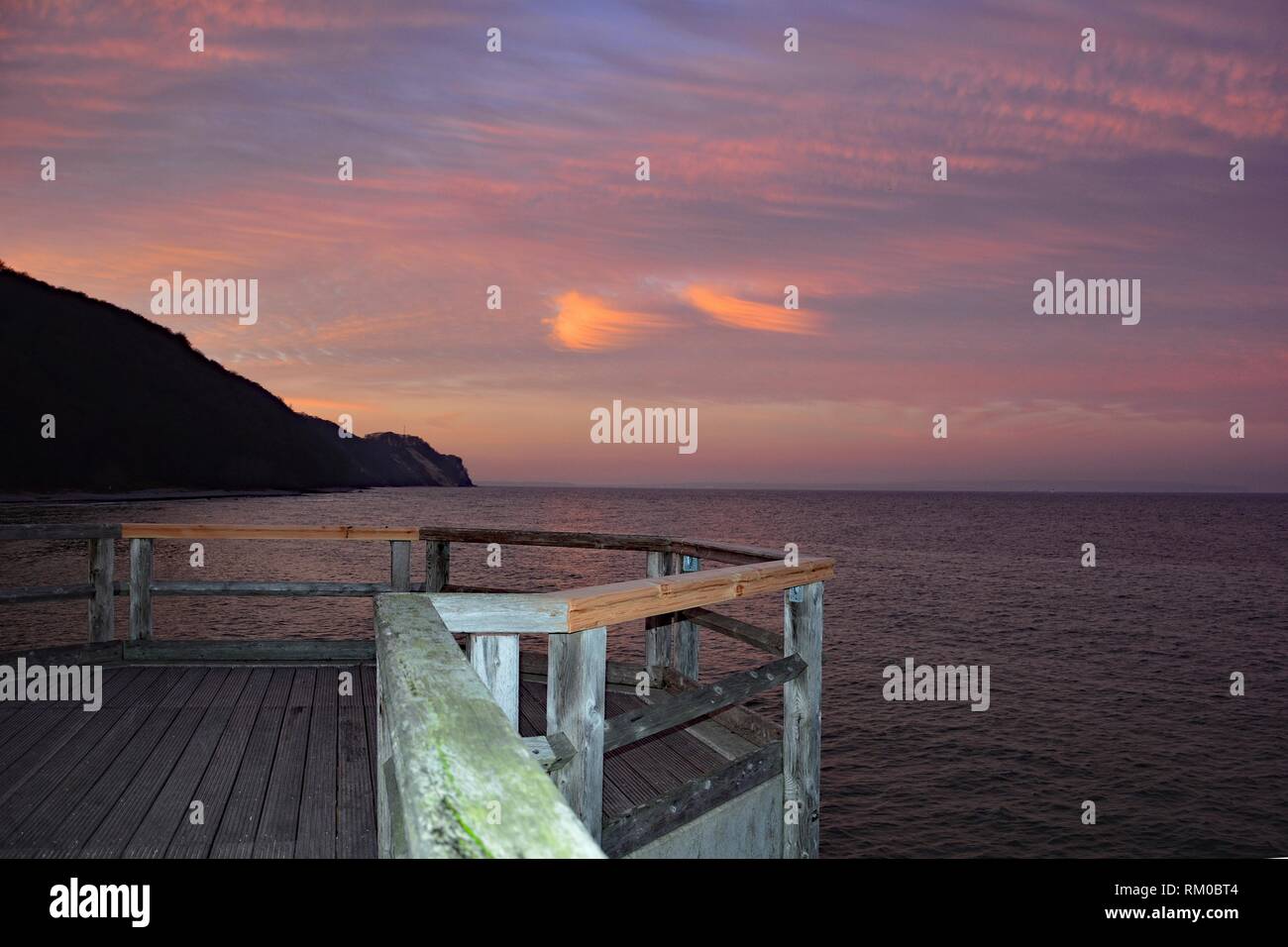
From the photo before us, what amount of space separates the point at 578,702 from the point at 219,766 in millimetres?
2771

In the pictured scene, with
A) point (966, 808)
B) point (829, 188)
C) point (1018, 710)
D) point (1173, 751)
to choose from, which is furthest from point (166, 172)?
point (1173, 751)

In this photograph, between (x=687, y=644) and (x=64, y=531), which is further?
(x=64, y=531)

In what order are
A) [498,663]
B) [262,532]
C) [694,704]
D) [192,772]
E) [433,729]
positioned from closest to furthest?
[433,729] < [498,663] < [694,704] < [192,772] < [262,532]

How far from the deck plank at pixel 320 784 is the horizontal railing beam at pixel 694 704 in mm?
1432

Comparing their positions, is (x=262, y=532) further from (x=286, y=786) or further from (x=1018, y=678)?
(x=1018, y=678)

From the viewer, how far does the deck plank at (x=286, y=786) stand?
3404mm

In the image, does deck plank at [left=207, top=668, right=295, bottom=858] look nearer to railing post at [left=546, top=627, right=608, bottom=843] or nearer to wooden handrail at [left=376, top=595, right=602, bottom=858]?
railing post at [left=546, top=627, right=608, bottom=843]

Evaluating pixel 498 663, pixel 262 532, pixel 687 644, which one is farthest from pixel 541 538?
pixel 498 663

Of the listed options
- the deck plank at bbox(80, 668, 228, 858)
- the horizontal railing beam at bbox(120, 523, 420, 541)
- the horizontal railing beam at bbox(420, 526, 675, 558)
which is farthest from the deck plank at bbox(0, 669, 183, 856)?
the horizontal railing beam at bbox(420, 526, 675, 558)

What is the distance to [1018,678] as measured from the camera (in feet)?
69.8

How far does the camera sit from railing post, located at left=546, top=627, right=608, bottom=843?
8.87 feet

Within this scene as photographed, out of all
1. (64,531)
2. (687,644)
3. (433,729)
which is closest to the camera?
(433,729)

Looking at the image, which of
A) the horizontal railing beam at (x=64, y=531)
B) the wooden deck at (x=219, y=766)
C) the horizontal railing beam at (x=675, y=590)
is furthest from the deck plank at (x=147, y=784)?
the horizontal railing beam at (x=675, y=590)
